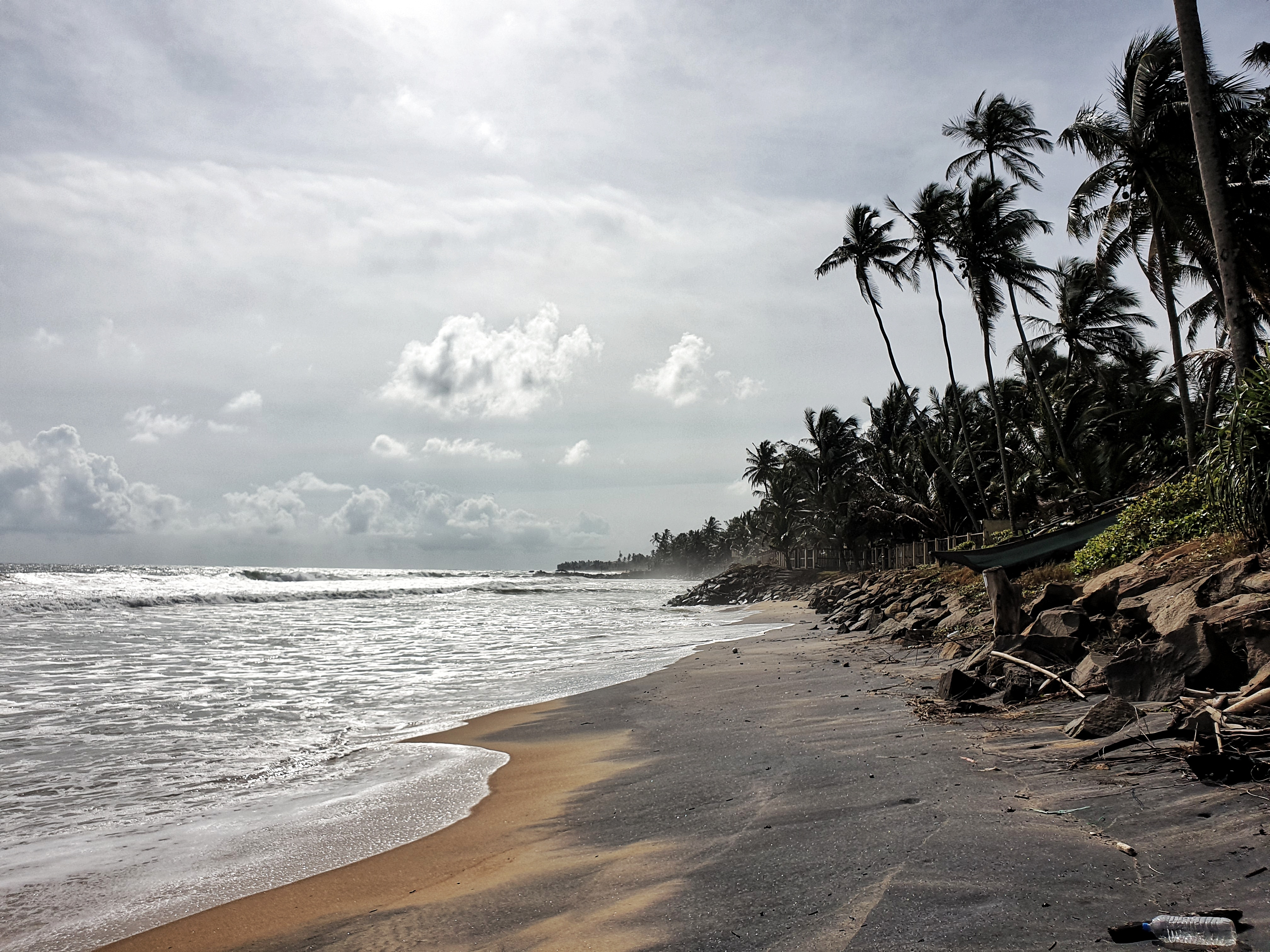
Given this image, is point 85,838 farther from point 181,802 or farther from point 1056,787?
point 1056,787

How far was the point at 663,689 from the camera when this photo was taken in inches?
393

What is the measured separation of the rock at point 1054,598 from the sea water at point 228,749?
5759mm

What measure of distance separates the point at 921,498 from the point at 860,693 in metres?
29.8

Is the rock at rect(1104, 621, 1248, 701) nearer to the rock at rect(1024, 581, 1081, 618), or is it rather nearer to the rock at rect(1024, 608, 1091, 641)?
the rock at rect(1024, 608, 1091, 641)

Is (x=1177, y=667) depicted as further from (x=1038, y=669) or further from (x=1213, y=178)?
(x=1213, y=178)

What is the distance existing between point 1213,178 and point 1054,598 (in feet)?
23.4

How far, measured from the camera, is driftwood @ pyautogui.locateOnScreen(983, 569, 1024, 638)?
862cm

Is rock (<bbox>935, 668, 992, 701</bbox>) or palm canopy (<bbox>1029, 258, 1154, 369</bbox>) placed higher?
palm canopy (<bbox>1029, 258, 1154, 369</bbox>)

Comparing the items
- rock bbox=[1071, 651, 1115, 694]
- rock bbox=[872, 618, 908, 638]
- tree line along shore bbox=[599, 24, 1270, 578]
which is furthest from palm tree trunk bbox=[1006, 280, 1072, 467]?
rock bbox=[1071, 651, 1115, 694]

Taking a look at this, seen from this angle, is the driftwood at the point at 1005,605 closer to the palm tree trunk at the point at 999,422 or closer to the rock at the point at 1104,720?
the rock at the point at 1104,720

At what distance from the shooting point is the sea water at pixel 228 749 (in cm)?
406

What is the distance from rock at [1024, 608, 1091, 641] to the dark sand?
4.53ft

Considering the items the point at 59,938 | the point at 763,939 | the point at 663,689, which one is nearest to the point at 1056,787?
the point at 763,939

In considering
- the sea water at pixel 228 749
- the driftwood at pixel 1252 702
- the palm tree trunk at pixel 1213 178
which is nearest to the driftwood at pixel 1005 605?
the driftwood at pixel 1252 702
